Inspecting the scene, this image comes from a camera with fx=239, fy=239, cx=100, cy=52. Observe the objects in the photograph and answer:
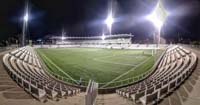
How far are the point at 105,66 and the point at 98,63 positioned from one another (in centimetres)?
55

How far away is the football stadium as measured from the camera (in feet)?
22.4

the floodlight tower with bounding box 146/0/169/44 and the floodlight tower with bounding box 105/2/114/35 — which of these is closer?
the floodlight tower with bounding box 146/0/169/44

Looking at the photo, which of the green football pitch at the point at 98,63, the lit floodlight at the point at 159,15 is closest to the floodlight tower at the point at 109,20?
the green football pitch at the point at 98,63

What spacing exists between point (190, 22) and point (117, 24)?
630cm

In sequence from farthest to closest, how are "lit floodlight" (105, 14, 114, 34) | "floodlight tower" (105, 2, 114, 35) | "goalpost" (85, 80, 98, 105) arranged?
"lit floodlight" (105, 14, 114, 34) < "floodlight tower" (105, 2, 114, 35) < "goalpost" (85, 80, 98, 105)

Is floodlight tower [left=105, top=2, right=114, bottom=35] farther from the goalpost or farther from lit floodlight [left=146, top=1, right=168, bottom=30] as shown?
the goalpost

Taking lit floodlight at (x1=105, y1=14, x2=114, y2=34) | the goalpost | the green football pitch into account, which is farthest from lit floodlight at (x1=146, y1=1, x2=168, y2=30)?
the goalpost

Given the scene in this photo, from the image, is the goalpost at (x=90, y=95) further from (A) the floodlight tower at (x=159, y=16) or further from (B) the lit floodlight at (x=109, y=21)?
A: (B) the lit floodlight at (x=109, y=21)

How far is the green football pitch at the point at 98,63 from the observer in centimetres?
1375

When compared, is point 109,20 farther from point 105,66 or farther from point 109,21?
point 105,66

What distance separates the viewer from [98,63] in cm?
1563

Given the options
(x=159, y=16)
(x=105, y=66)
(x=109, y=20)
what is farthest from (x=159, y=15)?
(x=109, y=20)

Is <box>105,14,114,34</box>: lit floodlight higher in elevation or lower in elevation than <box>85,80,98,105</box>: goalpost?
higher

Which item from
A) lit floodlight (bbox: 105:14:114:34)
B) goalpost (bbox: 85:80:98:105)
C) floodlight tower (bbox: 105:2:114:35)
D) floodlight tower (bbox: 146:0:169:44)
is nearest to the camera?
goalpost (bbox: 85:80:98:105)
